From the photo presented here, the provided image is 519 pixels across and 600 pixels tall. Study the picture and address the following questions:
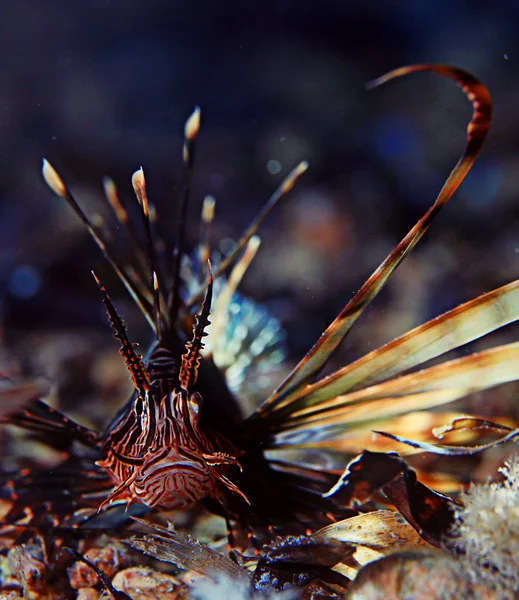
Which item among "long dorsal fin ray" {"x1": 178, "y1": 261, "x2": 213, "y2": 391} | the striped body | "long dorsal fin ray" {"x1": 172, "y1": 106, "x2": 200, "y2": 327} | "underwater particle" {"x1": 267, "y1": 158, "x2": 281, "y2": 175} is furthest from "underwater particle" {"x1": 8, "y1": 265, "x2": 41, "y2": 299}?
"long dorsal fin ray" {"x1": 178, "y1": 261, "x2": 213, "y2": 391}

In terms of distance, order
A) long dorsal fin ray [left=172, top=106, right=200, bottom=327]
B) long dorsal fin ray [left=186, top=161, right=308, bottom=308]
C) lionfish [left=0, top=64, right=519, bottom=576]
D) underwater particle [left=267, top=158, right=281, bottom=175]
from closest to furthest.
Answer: lionfish [left=0, top=64, right=519, bottom=576] < long dorsal fin ray [left=172, top=106, right=200, bottom=327] < long dorsal fin ray [left=186, top=161, right=308, bottom=308] < underwater particle [left=267, top=158, right=281, bottom=175]

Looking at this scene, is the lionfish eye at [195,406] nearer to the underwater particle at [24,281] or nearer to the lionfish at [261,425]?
the lionfish at [261,425]

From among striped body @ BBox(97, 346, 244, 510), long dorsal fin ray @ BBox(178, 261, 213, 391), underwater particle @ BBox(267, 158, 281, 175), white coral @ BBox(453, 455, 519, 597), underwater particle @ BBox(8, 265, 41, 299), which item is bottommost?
underwater particle @ BBox(267, 158, 281, 175)

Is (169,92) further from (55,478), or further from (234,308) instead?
(55,478)

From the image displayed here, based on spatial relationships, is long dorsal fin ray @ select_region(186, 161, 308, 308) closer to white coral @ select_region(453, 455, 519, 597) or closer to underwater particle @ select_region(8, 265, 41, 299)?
white coral @ select_region(453, 455, 519, 597)

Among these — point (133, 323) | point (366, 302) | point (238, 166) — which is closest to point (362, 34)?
point (238, 166)

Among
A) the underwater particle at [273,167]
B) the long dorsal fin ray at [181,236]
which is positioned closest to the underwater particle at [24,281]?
the underwater particle at [273,167]

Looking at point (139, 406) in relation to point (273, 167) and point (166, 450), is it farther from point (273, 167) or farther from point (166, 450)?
point (273, 167)

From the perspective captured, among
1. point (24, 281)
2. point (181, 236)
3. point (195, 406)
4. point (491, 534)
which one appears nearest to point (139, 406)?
point (195, 406)
